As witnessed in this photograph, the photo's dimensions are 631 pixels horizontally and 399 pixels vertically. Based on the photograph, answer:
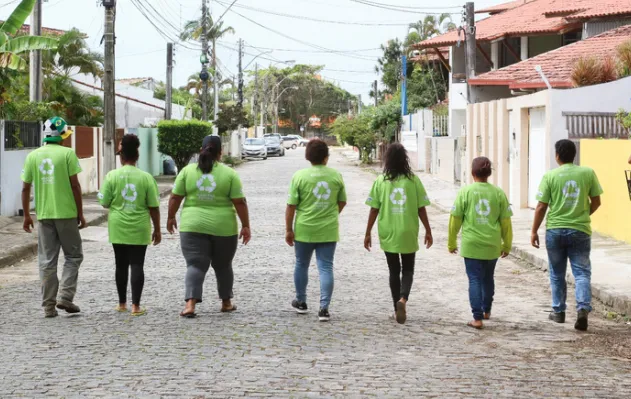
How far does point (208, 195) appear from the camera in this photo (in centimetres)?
936

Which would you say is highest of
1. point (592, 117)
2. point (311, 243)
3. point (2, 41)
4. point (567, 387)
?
point (2, 41)

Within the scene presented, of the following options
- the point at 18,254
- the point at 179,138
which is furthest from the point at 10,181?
the point at 179,138

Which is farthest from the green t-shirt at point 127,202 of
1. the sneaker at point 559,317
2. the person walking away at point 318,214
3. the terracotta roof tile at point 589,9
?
the terracotta roof tile at point 589,9

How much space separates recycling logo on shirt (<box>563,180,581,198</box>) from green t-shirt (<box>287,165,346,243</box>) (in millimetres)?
2035

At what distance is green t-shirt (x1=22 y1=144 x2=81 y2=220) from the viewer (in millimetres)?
9453

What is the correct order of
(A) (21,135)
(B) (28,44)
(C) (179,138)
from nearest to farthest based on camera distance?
(B) (28,44) < (A) (21,135) < (C) (179,138)

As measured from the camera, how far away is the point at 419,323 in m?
9.38

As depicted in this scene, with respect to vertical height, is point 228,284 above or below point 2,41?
below

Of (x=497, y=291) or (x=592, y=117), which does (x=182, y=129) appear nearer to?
(x=592, y=117)

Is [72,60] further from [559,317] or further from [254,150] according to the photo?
[559,317]

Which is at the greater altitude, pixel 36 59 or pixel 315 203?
pixel 36 59

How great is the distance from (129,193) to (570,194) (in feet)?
13.1

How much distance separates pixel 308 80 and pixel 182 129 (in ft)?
295

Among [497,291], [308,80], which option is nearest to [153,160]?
[497,291]
